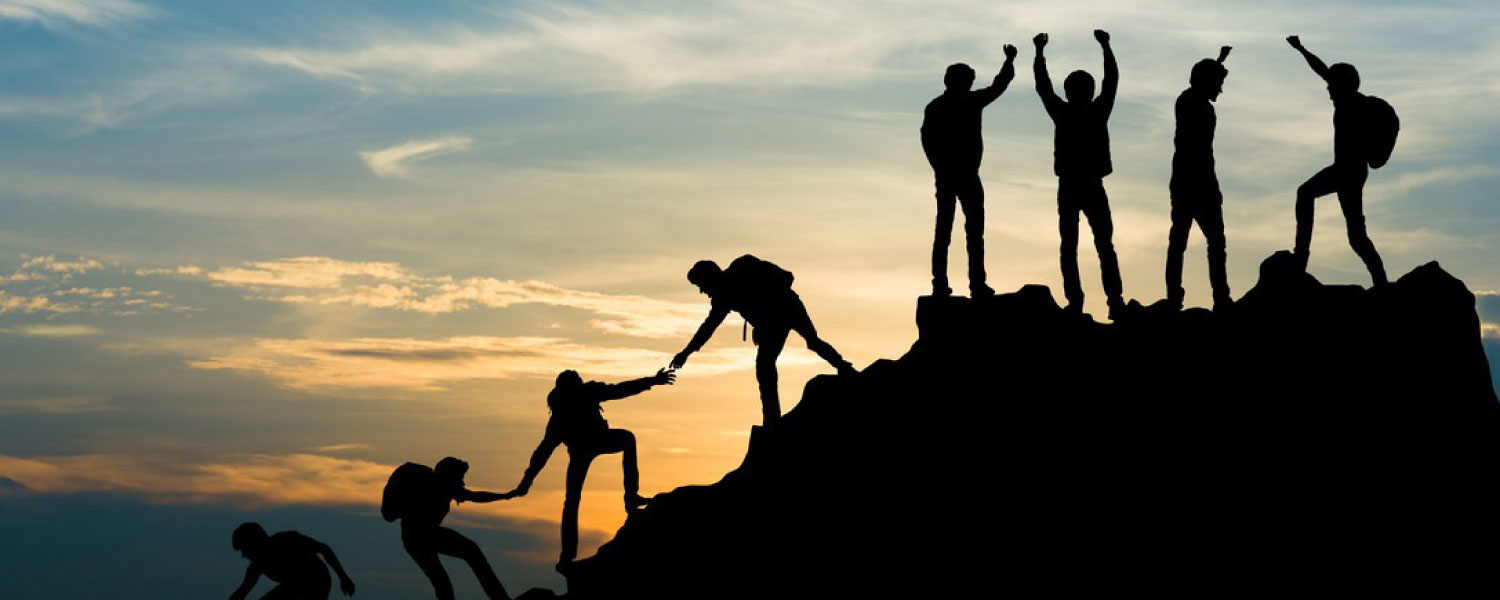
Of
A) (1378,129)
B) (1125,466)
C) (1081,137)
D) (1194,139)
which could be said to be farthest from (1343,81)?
(1125,466)

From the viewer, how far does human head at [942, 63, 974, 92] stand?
21344 mm

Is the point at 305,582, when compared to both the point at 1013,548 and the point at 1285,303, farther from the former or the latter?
the point at 1285,303

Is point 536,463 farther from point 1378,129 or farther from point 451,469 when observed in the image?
point 1378,129

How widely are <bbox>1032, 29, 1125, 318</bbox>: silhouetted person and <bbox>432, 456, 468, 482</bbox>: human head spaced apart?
811 cm

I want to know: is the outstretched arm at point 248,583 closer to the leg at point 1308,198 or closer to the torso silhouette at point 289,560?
the torso silhouette at point 289,560

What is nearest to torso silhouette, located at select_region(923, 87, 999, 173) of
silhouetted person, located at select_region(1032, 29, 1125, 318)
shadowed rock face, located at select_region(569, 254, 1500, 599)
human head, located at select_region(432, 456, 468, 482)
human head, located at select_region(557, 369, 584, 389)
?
silhouetted person, located at select_region(1032, 29, 1125, 318)

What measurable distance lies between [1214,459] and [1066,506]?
1.94 metres

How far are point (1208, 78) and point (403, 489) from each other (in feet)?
36.8

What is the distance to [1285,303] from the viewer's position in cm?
2155

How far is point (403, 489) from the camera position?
20.4 m

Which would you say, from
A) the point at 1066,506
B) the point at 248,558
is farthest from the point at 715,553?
the point at 248,558

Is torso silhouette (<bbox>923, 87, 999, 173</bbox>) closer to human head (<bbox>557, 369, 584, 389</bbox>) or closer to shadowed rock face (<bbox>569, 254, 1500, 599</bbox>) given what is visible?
shadowed rock face (<bbox>569, 254, 1500, 599</bbox>)

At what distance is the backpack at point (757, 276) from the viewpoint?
21.8 m

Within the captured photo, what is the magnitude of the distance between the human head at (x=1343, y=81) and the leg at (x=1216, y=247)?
198cm
